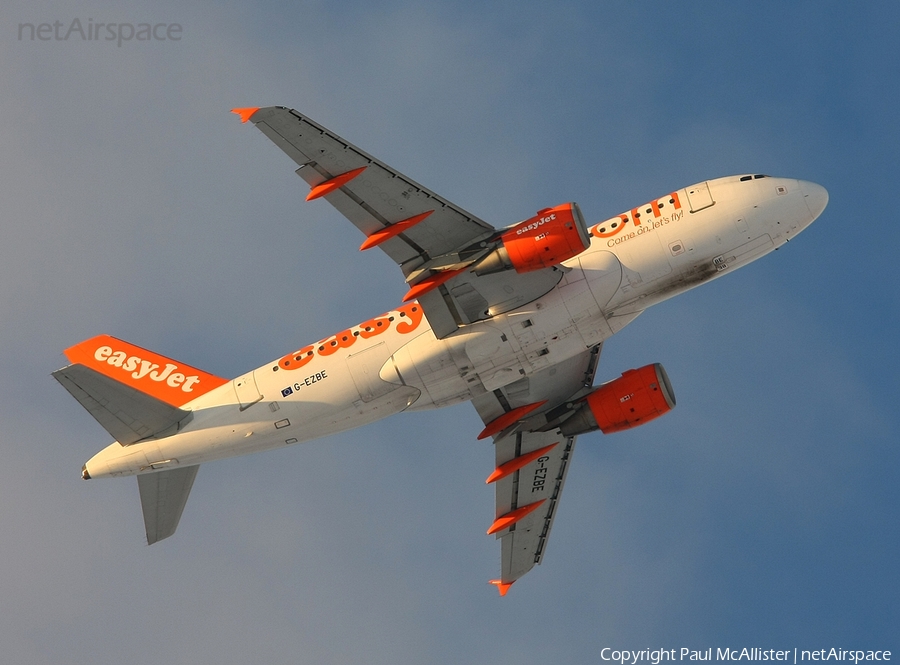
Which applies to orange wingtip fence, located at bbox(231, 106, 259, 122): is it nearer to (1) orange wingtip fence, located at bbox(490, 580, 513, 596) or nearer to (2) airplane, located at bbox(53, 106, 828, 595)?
(2) airplane, located at bbox(53, 106, 828, 595)

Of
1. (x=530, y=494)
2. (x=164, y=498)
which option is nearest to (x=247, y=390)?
(x=164, y=498)

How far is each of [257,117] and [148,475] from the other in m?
17.7

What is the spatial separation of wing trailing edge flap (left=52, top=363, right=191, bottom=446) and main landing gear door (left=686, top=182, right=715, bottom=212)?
73.8ft

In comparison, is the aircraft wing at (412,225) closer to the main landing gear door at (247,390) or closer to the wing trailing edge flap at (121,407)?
the main landing gear door at (247,390)

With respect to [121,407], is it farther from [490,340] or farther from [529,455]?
[529,455]

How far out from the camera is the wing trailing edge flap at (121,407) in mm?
42438

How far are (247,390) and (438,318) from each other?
8798mm

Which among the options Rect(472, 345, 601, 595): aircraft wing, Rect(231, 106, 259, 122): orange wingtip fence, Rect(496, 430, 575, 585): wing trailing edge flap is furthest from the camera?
Rect(496, 430, 575, 585): wing trailing edge flap

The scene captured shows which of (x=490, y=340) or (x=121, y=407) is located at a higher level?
Answer: (x=121, y=407)

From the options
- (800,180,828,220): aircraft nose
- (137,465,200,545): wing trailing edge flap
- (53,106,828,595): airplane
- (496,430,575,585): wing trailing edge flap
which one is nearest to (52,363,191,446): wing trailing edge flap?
(53,106,828,595): airplane

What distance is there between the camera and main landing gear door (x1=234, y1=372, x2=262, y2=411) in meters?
44.2

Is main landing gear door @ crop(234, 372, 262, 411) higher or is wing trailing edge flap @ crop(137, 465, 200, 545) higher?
main landing gear door @ crop(234, 372, 262, 411)

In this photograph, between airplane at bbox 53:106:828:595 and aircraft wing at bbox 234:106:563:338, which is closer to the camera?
aircraft wing at bbox 234:106:563:338

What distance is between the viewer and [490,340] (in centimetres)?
4266
